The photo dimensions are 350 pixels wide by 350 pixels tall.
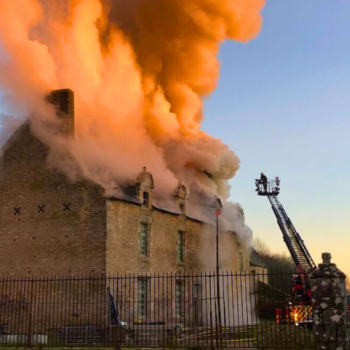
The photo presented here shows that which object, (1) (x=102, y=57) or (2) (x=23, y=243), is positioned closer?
(2) (x=23, y=243)

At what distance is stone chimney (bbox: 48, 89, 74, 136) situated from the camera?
2953 centimetres

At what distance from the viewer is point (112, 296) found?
977 inches

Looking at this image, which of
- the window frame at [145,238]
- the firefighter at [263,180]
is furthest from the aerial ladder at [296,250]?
the window frame at [145,238]

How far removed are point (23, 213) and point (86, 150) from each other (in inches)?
190

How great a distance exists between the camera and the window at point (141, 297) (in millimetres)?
28156

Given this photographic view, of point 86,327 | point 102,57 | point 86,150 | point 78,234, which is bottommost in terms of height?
point 86,327

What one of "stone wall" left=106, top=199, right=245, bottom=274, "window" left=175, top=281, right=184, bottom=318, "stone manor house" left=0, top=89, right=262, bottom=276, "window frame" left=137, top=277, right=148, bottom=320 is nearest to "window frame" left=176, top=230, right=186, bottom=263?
"stone wall" left=106, top=199, right=245, bottom=274

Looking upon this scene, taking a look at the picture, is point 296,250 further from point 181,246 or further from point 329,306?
point 329,306

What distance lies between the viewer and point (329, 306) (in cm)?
1157

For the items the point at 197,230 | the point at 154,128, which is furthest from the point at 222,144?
the point at 197,230

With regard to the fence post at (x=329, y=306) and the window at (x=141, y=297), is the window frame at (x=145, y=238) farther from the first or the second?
the fence post at (x=329, y=306)

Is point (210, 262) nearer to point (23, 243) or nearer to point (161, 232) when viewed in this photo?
point (161, 232)

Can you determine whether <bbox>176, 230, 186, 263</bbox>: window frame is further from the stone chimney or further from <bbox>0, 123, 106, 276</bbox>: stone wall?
the stone chimney

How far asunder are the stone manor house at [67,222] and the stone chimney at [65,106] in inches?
2.2
